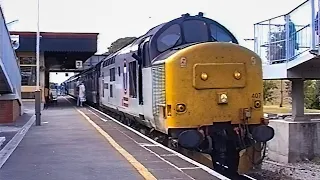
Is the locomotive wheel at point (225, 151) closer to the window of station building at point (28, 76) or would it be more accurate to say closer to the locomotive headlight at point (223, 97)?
the locomotive headlight at point (223, 97)

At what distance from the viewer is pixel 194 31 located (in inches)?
503

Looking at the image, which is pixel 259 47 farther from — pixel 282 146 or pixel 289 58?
pixel 282 146

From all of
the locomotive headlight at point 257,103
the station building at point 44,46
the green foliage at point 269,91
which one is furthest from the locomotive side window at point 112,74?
the green foliage at point 269,91

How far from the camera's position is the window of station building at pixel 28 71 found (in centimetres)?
3922

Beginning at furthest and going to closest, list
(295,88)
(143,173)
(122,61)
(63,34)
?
(63,34) → (295,88) → (122,61) → (143,173)

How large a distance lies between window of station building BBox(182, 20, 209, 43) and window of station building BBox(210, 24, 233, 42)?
21 centimetres

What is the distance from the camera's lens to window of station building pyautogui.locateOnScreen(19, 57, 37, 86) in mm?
39219

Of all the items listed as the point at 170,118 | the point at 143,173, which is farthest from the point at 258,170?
the point at 143,173

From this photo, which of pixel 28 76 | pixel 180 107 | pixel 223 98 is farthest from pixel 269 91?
pixel 180 107

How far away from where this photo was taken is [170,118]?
10914 millimetres

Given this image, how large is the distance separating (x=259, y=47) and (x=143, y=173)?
37.7ft

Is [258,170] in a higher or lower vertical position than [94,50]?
lower

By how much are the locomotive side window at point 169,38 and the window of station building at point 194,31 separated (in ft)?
0.54

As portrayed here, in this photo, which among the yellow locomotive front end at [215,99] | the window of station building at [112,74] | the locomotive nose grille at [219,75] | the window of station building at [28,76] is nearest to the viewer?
the yellow locomotive front end at [215,99]
